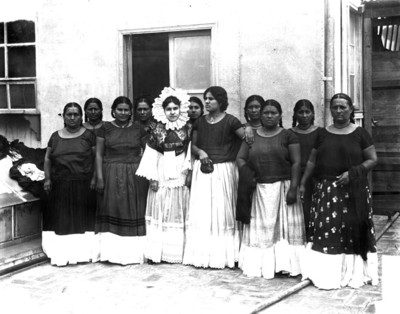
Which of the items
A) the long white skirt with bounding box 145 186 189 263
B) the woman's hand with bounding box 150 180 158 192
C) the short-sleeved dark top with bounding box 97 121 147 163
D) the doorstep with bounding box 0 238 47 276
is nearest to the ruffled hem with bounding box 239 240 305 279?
the long white skirt with bounding box 145 186 189 263

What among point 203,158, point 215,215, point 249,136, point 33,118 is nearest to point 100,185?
point 203,158

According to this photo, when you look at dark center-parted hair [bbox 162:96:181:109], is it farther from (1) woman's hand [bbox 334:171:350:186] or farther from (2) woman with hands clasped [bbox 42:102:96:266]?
(1) woman's hand [bbox 334:171:350:186]

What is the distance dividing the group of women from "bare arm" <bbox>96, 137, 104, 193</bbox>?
11 mm

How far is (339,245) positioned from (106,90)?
415 centimetres

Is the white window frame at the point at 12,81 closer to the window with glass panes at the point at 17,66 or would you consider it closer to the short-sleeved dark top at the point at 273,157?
the window with glass panes at the point at 17,66

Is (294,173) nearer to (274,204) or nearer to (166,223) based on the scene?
(274,204)

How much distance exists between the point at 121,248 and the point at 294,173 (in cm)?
211

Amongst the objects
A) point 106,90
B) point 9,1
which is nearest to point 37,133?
point 106,90

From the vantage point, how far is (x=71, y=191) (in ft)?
21.0

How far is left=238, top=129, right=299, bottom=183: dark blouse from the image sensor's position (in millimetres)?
5762

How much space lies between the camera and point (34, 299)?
5.25 metres

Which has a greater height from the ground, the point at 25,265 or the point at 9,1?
the point at 9,1

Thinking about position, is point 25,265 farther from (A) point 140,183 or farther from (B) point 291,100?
(B) point 291,100

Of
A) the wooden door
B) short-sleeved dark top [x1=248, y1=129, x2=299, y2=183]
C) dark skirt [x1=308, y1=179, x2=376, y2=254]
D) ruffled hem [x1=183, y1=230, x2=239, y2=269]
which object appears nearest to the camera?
dark skirt [x1=308, y1=179, x2=376, y2=254]
